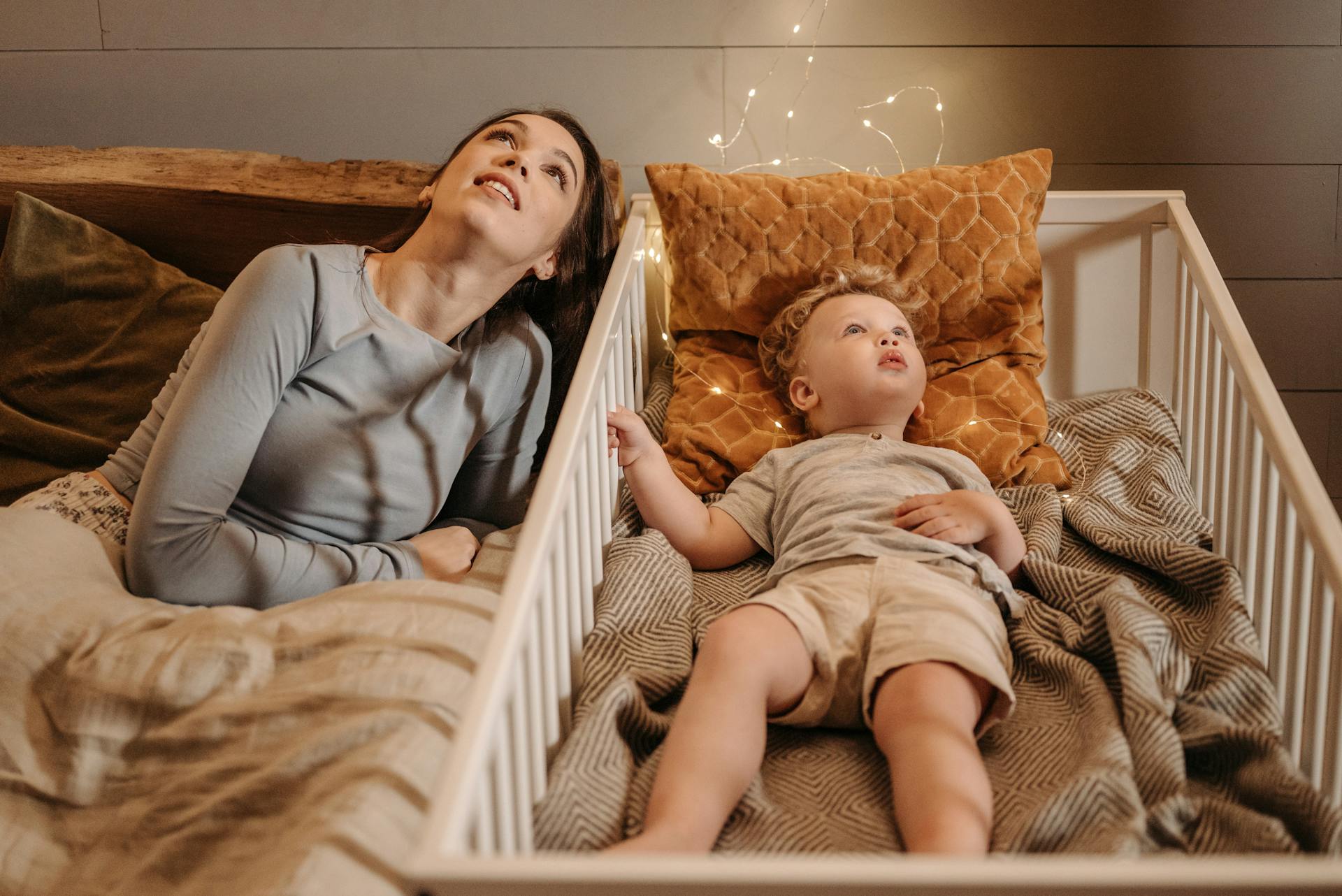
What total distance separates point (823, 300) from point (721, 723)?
0.71m

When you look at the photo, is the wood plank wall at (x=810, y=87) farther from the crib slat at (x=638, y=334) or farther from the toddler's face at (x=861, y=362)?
the toddler's face at (x=861, y=362)

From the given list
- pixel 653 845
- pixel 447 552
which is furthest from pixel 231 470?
pixel 653 845

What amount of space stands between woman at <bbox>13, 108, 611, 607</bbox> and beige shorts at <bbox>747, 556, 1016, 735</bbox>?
43cm

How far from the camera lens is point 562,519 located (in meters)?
0.97

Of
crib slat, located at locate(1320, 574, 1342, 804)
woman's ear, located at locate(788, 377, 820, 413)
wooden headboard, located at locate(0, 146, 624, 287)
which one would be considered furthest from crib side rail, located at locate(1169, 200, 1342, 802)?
wooden headboard, located at locate(0, 146, 624, 287)

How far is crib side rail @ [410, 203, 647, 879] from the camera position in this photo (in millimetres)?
616

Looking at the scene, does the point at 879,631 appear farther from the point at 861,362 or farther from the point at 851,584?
the point at 861,362

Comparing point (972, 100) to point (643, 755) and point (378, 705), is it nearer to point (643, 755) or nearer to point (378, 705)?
point (643, 755)

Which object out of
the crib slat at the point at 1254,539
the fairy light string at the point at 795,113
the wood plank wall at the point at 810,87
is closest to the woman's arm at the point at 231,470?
the wood plank wall at the point at 810,87

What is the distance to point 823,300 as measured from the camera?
1402mm

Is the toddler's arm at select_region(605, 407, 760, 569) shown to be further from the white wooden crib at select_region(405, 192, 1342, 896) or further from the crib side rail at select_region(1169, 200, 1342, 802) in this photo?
the crib side rail at select_region(1169, 200, 1342, 802)

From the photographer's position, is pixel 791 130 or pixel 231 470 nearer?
pixel 231 470

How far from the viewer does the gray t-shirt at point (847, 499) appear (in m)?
1.10

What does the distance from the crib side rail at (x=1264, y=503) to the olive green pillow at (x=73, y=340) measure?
1457mm
